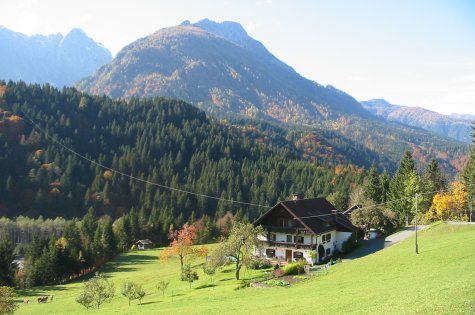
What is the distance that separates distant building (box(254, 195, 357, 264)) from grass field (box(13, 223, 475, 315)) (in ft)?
30.2

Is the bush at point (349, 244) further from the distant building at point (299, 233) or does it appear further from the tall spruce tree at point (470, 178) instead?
the tall spruce tree at point (470, 178)

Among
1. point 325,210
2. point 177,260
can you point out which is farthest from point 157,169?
point 325,210

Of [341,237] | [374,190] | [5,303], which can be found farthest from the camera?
[374,190]

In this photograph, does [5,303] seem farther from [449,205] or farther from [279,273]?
[449,205]

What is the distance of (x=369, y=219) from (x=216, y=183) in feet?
334

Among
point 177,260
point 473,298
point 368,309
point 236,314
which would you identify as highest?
point 473,298

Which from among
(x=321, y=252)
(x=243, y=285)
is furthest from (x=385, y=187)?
(x=243, y=285)

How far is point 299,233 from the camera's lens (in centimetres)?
6744

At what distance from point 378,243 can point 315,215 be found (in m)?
12.0

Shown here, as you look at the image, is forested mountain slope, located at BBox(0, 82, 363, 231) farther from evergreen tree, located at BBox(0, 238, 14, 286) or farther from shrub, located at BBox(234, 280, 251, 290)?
shrub, located at BBox(234, 280, 251, 290)

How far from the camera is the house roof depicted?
223 ft

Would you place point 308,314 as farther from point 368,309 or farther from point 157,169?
point 157,169

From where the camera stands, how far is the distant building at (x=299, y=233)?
6650 centimetres

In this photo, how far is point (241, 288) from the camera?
4866 centimetres
